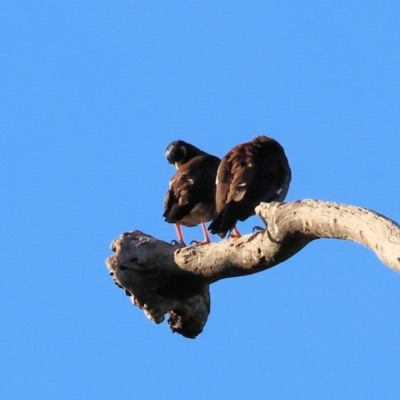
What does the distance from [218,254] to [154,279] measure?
1034mm

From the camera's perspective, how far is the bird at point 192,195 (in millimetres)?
10727

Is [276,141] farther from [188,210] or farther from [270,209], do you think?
[270,209]

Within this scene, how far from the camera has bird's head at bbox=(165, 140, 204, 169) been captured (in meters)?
12.2

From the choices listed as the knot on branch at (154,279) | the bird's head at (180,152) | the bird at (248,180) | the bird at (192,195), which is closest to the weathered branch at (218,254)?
the knot on branch at (154,279)

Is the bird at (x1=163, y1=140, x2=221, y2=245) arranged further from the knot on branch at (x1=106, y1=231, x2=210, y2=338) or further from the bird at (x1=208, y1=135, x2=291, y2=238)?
the knot on branch at (x1=106, y1=231, x2=210, y2=338)

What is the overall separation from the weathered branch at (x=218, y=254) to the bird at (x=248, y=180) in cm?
50

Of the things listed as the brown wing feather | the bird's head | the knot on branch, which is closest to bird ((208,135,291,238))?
the knot on branch

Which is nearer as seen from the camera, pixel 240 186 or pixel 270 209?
pixel 270 209

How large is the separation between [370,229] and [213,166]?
5.55 m

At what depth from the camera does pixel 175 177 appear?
11.1m

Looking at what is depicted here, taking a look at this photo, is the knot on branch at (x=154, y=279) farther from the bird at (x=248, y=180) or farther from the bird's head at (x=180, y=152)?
the bird's head at (x=180, y=152)

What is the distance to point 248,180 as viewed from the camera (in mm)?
9141

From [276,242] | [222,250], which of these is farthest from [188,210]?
[276,242]

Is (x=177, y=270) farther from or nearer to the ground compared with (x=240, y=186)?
nearer to the ground
